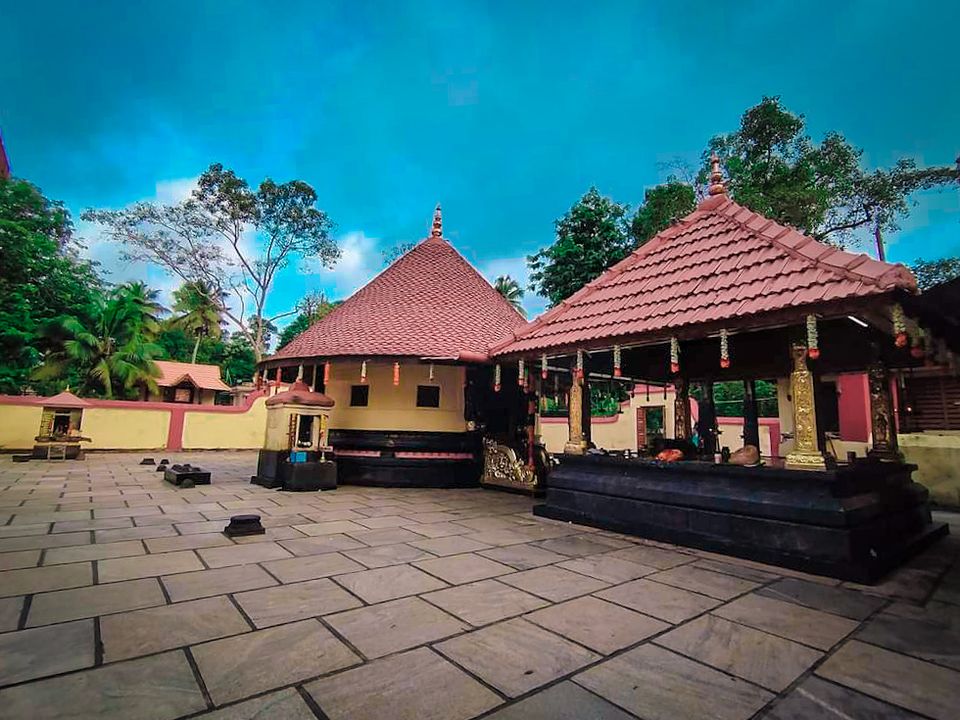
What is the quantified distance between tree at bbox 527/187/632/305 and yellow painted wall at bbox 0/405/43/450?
16.3 m

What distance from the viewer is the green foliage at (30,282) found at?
16.9 meters

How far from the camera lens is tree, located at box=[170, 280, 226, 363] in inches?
1192

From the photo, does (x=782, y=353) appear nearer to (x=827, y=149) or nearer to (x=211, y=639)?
(x=211, y=639)

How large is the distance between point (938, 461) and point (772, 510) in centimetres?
659

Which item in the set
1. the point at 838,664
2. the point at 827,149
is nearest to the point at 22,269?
the point at 838,664

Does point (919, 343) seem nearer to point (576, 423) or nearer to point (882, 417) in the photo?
point (882, 417)

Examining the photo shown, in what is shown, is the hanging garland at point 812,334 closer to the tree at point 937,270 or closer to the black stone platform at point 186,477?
the black stone platform at point 186,477

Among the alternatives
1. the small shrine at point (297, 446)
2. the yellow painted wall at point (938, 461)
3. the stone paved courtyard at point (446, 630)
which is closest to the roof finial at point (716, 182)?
the stone paved courtyard at point (446, 630)

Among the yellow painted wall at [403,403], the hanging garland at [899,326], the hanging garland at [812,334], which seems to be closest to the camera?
the hanging garland at [899,326]

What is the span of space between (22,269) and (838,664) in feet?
79.5

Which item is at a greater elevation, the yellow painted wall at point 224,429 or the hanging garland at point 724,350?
the hanging garland at point 724,350

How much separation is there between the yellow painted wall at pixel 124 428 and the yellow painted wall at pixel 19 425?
Result: 3.86 ft

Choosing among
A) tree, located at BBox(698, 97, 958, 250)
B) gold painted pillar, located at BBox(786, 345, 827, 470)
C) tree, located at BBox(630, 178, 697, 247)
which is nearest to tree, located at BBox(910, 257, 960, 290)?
tree, located at BBox(698, 97, 958, 250)

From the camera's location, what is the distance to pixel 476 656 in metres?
2.48
